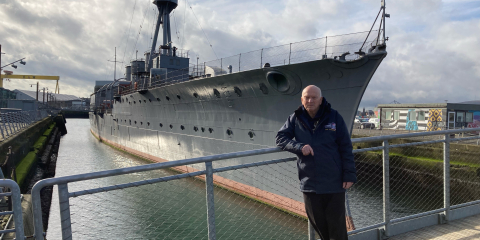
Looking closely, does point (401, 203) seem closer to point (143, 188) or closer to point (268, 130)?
point (268, 130)

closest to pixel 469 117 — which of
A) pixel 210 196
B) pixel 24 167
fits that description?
pixel 210 196

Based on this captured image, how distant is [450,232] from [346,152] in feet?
7.58

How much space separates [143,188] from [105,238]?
3719 millimetres

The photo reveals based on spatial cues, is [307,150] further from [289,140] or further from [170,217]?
[170,217]

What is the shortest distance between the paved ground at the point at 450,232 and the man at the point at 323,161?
4.83 ft

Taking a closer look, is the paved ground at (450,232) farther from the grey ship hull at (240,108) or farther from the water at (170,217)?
the water at (170,217)

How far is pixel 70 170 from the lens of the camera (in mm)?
17891

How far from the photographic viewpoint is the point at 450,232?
12.5 feet

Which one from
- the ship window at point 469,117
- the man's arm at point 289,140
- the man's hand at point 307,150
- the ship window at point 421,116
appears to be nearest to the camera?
the man's hand at point 307,150

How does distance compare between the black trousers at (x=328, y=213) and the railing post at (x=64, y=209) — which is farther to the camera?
the black trousers at (x=328, y=213)

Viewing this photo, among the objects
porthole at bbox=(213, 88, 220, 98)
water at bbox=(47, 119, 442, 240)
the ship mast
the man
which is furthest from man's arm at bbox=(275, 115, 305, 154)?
the ship mast

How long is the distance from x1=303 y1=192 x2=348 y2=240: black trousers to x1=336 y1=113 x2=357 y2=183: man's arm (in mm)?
201

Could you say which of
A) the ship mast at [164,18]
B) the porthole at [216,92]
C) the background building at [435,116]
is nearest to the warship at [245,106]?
the porthole at [216,92]

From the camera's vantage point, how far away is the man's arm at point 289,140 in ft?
8.78
